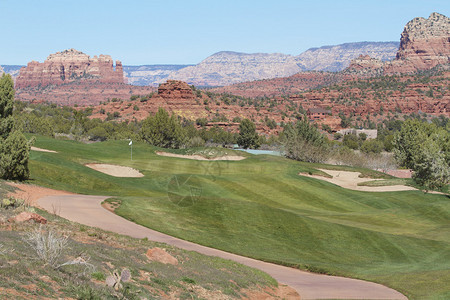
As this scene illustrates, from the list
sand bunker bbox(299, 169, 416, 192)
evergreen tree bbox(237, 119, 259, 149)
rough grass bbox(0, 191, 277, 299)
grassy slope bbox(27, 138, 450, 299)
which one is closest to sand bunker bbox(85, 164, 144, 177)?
grassy slope bbox(27, 138, 450, 299)

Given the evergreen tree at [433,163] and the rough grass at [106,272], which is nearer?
the rough grass at [106,272]

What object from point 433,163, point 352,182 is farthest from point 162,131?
point 433,163

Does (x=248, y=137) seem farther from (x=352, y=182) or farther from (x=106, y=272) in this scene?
(x=106, y=272)

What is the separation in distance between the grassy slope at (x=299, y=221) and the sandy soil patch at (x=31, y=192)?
110 inches

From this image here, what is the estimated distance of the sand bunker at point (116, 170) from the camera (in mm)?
49375

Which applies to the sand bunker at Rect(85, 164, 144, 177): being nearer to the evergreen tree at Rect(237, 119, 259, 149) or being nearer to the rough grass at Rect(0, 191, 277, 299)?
the rough grass at Rect(0, 191, 277, 299)

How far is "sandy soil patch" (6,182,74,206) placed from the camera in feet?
86.6

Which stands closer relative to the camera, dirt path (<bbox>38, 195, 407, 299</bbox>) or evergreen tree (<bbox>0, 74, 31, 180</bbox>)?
dirt path (<bbox>38, 195, 407, 299</bbox>)

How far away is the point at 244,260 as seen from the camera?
2256cm

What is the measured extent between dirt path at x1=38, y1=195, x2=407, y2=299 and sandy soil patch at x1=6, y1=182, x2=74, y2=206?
1.70ft

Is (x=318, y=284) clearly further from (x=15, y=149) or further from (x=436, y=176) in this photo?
(x=436, y=176)

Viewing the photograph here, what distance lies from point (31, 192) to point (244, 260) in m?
13.8

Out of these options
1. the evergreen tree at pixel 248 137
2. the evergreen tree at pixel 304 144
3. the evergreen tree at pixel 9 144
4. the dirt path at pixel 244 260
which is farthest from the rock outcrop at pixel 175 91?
the dirt path at pixel 244 260

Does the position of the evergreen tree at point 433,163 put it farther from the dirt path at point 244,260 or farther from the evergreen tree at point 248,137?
the evergreen tree at point 248,137
